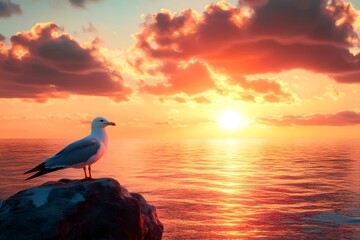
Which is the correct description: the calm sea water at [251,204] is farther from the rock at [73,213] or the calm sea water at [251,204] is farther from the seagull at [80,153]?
the seagull at [80,153]

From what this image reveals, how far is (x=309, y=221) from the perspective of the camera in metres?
15.2

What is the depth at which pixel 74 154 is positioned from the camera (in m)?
10.1

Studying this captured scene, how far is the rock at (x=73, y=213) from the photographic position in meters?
8.20

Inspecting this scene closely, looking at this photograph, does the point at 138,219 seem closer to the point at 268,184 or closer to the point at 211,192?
the point at 211,192

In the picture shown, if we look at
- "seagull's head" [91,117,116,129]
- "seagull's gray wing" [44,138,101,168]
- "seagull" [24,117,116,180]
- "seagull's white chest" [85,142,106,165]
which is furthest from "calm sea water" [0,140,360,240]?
"seagull's head" [91,117,116,129]

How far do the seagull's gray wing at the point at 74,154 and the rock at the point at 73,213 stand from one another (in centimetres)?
56

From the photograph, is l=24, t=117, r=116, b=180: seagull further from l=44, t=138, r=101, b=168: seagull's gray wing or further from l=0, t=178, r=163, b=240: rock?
l=0, t=178, r=163, b=240: rock

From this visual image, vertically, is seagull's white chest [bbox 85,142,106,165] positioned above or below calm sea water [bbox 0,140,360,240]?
above

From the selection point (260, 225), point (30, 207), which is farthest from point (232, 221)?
point (30, 207)

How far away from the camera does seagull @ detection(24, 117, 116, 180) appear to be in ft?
32.3

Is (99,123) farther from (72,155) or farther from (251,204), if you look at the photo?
(251,204)

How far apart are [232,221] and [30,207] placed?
9000 millimetres

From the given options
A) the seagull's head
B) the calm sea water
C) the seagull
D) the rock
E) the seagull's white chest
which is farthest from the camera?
the calm sea water

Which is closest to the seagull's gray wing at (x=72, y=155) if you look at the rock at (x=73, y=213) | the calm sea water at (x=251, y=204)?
the rock at (x=73, y=213)
